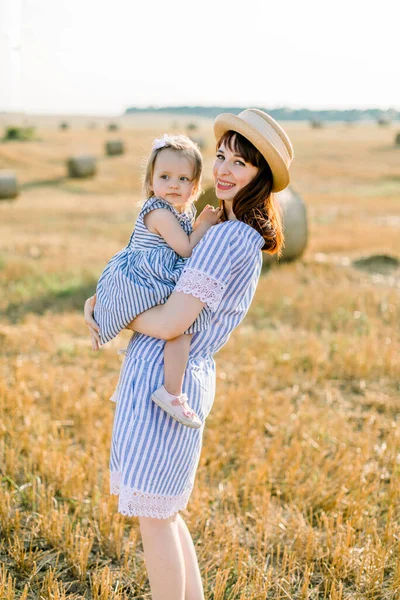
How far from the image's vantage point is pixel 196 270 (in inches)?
96.2

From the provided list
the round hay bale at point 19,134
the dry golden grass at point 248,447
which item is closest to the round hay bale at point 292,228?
the dry golden grass at point 248,447

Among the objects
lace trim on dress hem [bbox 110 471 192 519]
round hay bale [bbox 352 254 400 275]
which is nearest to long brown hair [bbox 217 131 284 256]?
lace trim on dress hem [bbox 110 471 192 519]

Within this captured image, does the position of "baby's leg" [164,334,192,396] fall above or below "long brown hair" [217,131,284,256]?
below

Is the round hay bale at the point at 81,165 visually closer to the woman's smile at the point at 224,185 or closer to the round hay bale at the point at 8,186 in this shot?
the round hay bale at the point at 8,186

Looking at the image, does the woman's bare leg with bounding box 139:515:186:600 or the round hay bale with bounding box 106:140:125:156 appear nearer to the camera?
the woman's bare leg with bounding box 139:515:186:600

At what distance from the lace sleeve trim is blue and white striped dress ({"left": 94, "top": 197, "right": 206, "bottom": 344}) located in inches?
4.0

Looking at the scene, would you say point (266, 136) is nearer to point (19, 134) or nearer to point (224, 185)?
point (224, 185)

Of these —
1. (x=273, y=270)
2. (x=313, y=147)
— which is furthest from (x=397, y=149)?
(x=273, y=270)

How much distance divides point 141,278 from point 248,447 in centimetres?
240

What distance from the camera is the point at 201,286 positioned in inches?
95.8

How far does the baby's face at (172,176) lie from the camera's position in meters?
2.63

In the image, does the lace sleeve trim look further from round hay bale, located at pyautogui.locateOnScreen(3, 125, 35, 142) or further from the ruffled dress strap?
round hay bale, located at pyautogui.locateOnScreen(3, 125, 35, 142)

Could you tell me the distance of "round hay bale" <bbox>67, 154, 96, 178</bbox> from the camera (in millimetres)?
27016

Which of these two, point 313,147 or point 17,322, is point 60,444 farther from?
point 313,147
